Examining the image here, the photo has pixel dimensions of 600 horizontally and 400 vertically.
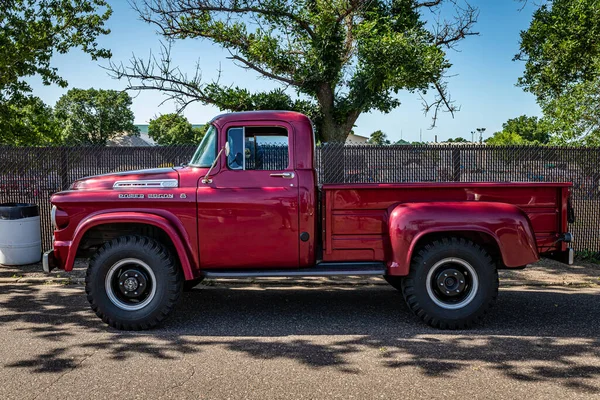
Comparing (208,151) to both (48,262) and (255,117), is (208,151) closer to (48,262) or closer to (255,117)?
(255,117)

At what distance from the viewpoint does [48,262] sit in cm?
548

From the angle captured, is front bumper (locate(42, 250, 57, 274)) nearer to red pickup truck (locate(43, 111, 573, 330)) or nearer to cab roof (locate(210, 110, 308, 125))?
red pickup truck (locate(43, 111, 573, 330))

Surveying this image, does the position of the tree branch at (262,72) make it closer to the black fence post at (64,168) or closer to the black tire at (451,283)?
the black fence post at (64,168)

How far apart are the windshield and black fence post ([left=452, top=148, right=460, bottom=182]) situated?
5266mm

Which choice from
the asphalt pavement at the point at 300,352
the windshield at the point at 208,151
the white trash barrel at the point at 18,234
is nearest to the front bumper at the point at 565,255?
the asphalt pavement at the point at 300,352

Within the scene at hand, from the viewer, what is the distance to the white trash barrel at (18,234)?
849 cm

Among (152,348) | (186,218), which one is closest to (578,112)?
(186,218)

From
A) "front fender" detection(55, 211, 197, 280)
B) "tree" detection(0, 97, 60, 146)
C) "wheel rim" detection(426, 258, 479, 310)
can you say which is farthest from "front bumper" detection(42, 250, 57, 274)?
A: "tree" detection(0, 97, 60, 146)

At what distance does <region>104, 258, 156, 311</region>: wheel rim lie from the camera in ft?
17.9

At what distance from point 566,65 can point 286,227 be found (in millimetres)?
17923

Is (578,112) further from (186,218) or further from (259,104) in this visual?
(186,218)

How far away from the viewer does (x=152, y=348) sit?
4.91m

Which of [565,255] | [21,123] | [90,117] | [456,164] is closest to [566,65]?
[456,164]

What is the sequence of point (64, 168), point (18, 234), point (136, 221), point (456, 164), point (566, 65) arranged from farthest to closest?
1. point (566, 65)
2. point (64, 168)
3. point (456, 164)
4. point (18, 234)
5. point (136, 221)
